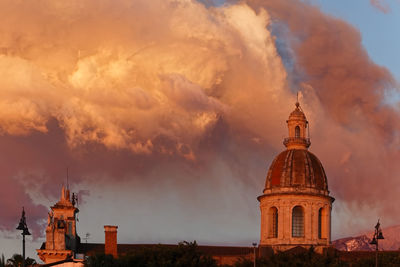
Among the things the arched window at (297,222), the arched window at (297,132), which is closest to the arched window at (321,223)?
the arched window at (297,222)

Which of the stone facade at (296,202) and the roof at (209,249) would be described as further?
the roof at (209,249)

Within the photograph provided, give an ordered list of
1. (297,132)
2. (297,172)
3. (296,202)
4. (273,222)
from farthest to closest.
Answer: (297,132) < (273,222) < (297,172) < (296,202)

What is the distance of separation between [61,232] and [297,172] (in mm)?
27992

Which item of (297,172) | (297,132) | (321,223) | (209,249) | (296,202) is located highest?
(297,132)

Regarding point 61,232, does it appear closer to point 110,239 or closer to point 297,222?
point 110,239

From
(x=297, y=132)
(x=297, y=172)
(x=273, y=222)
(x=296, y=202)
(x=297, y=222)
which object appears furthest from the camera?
(x=297, y=132)

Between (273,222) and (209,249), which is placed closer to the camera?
(273,222)

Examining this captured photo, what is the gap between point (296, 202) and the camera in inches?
4373

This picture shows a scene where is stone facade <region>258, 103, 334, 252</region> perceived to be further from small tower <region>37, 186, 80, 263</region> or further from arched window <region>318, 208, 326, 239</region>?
small tower <region>37, 186, 80, 263</region>

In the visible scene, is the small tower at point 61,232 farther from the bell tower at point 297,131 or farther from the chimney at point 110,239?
the bell tower at point 297,131

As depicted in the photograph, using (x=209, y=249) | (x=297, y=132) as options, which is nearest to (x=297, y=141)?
(x=297, y=132)

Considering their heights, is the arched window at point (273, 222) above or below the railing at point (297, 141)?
Result: below

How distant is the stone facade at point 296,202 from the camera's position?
110938mm

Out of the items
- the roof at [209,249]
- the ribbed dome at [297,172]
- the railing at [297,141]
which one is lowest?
the roof at [209,249]
